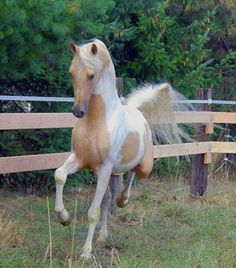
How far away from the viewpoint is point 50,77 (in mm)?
8984

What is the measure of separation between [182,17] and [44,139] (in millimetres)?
4395

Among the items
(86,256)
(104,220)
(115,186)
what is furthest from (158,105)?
(86,256)

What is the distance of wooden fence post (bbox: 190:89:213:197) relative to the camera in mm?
9500

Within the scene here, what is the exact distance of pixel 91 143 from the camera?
17.9 feet

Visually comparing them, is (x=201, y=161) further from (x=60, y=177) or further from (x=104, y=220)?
(x=60, y=177)

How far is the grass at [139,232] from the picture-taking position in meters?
5.26

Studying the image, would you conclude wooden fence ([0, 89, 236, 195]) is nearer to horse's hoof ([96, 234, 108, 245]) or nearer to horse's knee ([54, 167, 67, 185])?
horse's hoof ([96, 234, 108, 245])

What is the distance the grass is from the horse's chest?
42cm

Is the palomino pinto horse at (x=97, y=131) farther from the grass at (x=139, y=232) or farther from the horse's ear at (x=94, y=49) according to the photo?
the grass at (x=139, y=232)

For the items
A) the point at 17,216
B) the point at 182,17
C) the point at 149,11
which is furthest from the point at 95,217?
the point at 182,17

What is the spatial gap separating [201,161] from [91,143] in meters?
4.45

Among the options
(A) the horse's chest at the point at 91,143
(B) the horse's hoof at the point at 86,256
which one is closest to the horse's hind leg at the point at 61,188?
(A) the horse's chest at the point at 91,143

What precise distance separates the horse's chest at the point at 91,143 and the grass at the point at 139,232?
42cm

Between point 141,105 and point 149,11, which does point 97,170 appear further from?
point 149,11
